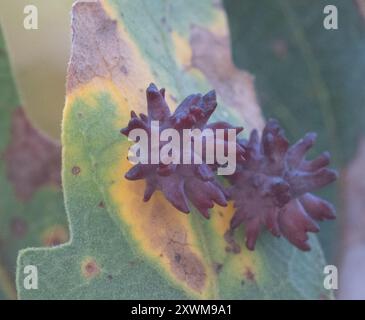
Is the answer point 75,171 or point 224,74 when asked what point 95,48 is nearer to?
point 75,171

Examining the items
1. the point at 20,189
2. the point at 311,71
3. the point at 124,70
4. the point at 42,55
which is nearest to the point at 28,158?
the point at 20,189

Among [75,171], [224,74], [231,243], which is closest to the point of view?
[75,171]

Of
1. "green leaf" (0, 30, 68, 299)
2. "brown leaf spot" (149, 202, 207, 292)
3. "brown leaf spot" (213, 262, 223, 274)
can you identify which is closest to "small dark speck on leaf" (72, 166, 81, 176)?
"brown leaf spot" (149, 202, 207, 292)

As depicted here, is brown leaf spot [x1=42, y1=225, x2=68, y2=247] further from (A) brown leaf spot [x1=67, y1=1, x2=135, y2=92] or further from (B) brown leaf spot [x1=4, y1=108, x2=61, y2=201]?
(A) brown leaf spot [x1=67, y1=1, x2=135, y2=92]

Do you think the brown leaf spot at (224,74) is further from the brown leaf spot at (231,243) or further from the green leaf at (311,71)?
the brown leaf spot at (231,243)

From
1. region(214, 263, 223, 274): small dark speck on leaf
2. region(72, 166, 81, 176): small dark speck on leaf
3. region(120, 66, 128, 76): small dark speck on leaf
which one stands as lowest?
region(214, 263, 223, 274): small dark speck on leaf

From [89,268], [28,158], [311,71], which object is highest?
[311,71]
